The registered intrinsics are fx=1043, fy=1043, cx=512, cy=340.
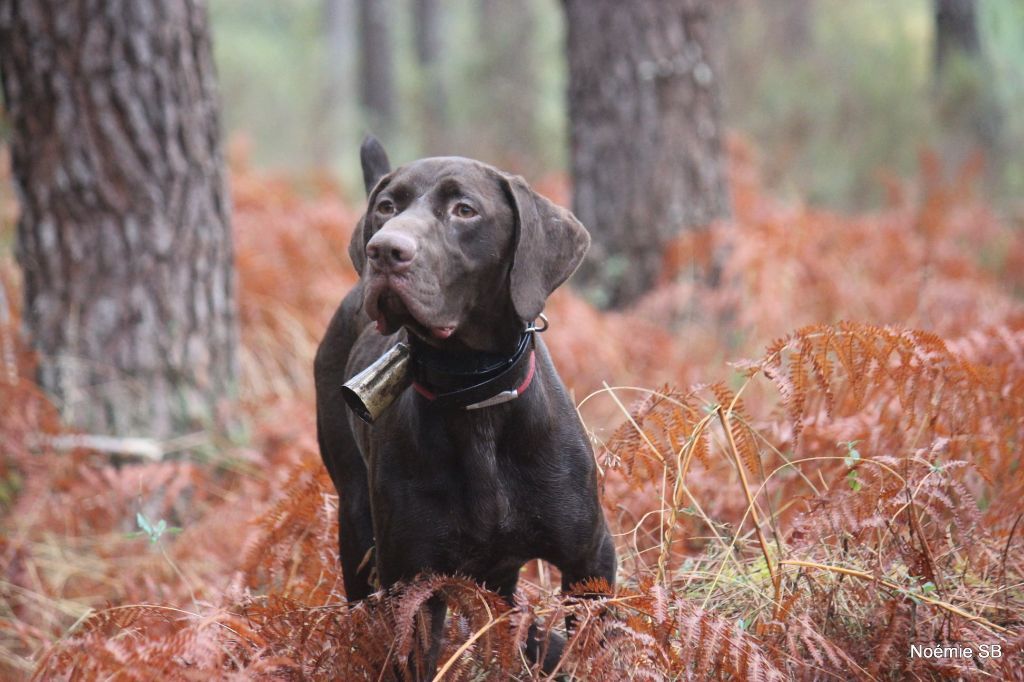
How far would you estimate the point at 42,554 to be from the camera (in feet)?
14.9

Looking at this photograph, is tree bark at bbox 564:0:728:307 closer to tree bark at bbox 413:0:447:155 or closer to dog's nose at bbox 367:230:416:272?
dog's nose at bbox 367:230:416:272

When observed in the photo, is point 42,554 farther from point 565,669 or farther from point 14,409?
point 565,669

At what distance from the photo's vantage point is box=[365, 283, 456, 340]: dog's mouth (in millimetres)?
2445

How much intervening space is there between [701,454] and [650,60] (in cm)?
423

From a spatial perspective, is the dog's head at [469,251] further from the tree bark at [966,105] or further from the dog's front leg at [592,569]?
the tree bark at [966,105]

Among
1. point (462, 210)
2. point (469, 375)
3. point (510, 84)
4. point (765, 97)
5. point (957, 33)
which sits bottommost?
point (469, 375)

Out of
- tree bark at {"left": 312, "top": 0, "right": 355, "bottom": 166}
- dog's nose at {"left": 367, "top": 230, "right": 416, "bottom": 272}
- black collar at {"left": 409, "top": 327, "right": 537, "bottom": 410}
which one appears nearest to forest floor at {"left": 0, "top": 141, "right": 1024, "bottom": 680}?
black collar at {"left": 409, "top": 327, "right": 537, "bottom": 410}

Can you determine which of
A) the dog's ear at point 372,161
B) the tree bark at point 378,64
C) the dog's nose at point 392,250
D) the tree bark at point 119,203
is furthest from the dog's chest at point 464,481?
the tree bark at point 378,64

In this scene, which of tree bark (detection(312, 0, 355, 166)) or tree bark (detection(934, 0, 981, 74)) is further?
tree bark (detection(312, 0, 355, 166))

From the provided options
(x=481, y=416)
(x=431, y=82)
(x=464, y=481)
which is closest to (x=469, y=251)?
(x=481, y=416)

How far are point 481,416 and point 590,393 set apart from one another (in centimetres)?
246

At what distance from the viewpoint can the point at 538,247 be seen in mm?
2686

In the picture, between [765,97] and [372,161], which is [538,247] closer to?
[372,161]

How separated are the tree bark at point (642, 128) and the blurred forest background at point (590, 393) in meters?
0.02
